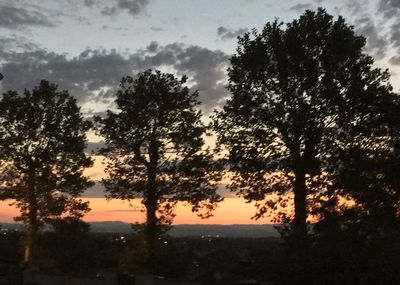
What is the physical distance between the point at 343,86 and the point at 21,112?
80.0 feet

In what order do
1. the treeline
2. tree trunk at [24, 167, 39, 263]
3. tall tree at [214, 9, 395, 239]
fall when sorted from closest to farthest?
1. the treeline
2. tall tree at [214, 9, 395, 239]
3. tree trunk at [24, 167, 39, 263]

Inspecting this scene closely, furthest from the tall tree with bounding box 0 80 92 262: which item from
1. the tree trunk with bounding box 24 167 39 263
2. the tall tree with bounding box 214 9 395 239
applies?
the tall tree with bounding box 214 9 395 239

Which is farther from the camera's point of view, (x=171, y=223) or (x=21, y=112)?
(x=21, y=112)

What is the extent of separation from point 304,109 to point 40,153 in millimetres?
21491

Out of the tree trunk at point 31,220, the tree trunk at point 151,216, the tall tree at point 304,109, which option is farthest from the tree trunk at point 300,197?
the tree trunk at point 31,220

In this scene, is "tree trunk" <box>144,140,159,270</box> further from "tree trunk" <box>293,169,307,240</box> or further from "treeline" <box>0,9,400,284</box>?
"tree trunk" <box>293,169,307,240</box>

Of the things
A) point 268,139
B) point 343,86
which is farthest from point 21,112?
point 343,86

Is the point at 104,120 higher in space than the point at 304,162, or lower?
higher

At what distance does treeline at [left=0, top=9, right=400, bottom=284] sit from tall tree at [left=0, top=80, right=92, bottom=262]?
8 cm

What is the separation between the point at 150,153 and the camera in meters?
42.7

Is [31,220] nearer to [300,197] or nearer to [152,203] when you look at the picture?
[152,203]

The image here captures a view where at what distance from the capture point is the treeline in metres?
25.0

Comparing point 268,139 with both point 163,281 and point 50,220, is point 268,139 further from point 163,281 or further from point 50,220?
point 50,220

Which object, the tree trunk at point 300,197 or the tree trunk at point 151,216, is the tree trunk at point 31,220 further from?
the tree trunk at point 300,197
